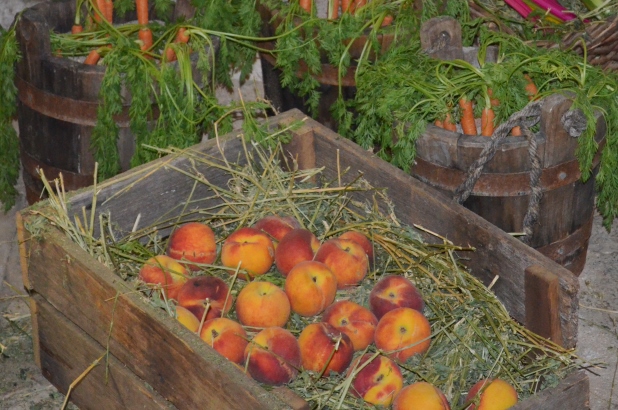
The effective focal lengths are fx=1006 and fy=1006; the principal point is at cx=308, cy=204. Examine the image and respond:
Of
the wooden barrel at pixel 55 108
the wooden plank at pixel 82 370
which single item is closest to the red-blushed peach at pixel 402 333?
the wooden plank at pixel 82 370

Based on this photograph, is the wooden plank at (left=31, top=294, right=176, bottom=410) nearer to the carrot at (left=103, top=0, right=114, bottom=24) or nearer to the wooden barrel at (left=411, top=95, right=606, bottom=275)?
the wooden barrel at (left=411, top=95, right=606, bottom=275)

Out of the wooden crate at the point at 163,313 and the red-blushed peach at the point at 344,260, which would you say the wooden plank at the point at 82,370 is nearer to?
the wooden crate at the point at 163,313

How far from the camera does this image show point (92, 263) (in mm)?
2627

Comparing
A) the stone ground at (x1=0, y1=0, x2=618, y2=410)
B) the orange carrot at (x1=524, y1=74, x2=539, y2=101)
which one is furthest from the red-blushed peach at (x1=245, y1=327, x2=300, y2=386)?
the orange carrot at (x1=524, y1=74, x2=539, y2=101)

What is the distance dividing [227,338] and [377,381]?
15.1 inches

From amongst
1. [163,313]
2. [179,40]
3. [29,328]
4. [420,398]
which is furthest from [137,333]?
[179,40]

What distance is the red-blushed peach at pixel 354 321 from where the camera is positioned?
8.57 feet

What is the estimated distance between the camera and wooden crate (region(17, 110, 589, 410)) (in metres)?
2.38

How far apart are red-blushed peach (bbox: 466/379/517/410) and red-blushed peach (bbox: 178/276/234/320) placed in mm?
695

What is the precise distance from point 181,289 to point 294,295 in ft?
1.01

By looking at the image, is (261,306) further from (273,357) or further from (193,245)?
(193,245)

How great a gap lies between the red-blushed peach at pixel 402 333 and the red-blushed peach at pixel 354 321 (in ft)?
0.10

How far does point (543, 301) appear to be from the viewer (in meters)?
2.59

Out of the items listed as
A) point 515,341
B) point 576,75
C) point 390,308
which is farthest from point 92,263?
point 576,75
